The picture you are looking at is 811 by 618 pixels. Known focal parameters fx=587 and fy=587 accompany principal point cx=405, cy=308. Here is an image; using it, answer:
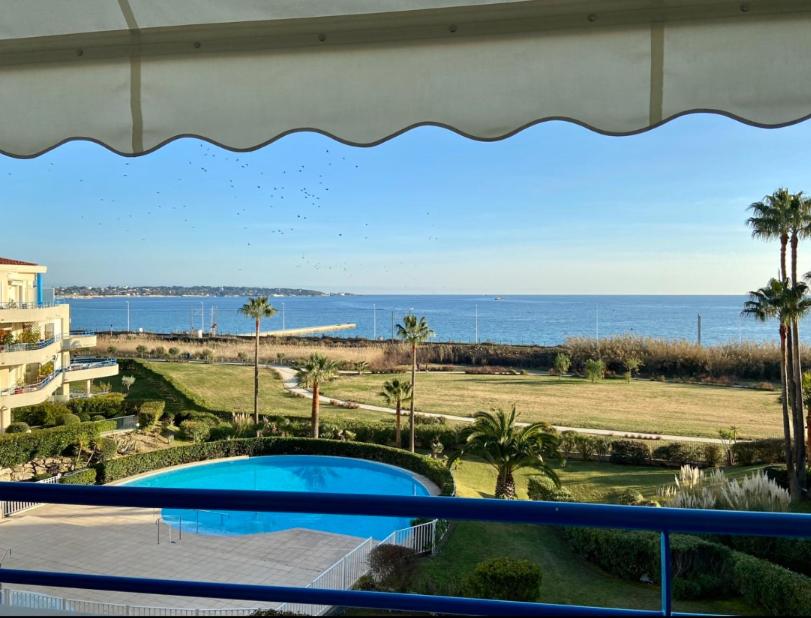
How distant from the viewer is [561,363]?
113 ft

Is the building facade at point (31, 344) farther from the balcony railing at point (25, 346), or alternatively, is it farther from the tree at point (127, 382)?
the tree at point (127, 382)

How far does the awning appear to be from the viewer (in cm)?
131

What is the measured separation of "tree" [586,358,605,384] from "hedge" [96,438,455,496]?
2019cm

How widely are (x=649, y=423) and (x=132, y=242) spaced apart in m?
54.4

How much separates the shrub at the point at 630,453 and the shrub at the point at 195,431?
12408 mm

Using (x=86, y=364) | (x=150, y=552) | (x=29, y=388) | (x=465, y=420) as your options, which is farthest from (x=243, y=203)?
(x=150, y=552)

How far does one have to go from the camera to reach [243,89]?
1.55 metres

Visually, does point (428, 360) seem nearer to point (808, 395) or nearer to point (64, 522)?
point (808, 395)

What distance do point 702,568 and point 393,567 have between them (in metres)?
4.54

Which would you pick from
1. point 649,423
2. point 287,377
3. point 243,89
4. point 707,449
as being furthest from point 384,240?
point 243,89

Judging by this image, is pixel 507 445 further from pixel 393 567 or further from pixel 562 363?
pixel 562 363

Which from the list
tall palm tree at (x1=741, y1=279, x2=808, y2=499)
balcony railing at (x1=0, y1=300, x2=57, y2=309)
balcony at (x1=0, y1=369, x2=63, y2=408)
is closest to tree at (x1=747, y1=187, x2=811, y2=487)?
tall palm tree at (x1=741, y1=279, x2=808, y2=499)

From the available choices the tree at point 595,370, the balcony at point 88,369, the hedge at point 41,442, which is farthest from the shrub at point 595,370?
the hedge at point 41,442

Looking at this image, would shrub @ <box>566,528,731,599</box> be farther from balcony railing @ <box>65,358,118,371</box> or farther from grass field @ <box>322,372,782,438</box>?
balcony railing @ <box>65,358,118,371</box>
